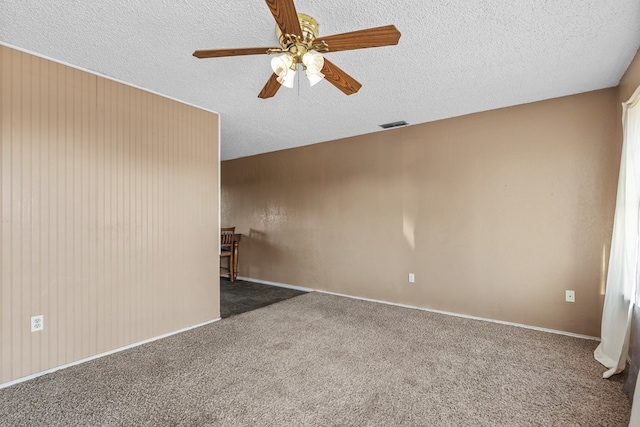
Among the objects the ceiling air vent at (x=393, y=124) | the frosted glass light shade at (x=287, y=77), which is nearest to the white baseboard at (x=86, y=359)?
the frosted glass light shade at (x=287, y=77)

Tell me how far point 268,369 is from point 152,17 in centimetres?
247

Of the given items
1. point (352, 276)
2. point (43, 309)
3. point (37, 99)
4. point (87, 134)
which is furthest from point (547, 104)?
point (43, 309)

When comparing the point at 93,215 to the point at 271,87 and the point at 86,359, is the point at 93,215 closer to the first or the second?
the point at 86,359

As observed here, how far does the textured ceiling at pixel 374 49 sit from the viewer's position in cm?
179

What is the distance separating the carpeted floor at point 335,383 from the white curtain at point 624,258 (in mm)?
190

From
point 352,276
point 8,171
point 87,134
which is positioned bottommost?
point 352,276

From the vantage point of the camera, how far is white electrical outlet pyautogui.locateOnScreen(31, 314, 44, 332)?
7.23 feet

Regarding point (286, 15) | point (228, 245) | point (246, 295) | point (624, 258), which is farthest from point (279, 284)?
point (286, 15)

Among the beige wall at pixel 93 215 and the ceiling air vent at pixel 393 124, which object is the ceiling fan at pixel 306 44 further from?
the ceiling air vent at pixel 393 124

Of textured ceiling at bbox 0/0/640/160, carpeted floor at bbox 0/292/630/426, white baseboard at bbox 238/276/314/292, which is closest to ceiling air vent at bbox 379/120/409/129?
textured ceiling at bbox 0/0/640/160

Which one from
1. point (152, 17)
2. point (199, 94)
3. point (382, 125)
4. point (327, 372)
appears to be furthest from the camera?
point (382, 125)

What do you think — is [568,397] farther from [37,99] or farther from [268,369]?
[37,99]

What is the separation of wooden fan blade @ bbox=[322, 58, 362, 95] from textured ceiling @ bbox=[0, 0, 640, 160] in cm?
30

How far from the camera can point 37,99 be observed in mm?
2262
